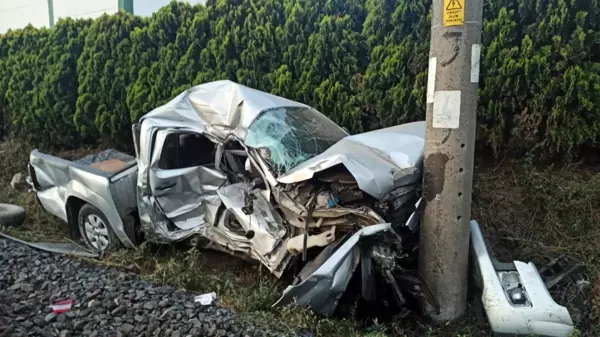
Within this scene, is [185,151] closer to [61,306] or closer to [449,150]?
[61,306]

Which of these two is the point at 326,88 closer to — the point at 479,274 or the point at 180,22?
the point at 180,22

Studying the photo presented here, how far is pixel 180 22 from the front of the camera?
25.1ft

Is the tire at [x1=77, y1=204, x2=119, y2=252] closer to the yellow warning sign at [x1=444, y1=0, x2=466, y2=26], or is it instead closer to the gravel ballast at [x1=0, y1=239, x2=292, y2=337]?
the gravel ballast at [x1=0, y1=239, x2=292, y2=337]

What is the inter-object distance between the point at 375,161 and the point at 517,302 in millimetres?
1464

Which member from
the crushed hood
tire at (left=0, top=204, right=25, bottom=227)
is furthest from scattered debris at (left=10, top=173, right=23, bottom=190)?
the crushed hood

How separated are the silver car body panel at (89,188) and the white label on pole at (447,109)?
128 inches

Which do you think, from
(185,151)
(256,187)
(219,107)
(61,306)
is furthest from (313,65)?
(61,306)

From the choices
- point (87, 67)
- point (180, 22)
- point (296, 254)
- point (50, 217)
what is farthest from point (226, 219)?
point (87, 67)

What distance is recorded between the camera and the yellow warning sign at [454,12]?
353 cm

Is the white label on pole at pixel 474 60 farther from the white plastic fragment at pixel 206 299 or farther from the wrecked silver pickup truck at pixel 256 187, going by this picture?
the white plastic fragment at pixel 206 299

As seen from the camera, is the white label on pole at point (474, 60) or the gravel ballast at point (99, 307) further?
the white label on pole at point (474, 60)

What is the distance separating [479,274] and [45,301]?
3390 millimetres

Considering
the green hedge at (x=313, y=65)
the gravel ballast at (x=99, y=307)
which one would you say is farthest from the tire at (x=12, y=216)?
the green hedge at (x=313, y=65)

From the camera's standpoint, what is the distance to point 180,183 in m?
4.91
